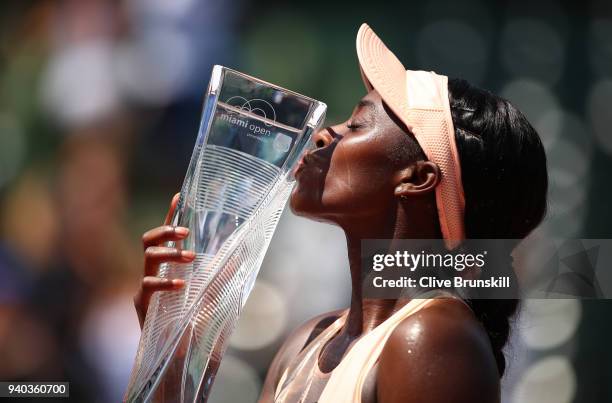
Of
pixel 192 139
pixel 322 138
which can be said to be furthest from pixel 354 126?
pixel 192 139

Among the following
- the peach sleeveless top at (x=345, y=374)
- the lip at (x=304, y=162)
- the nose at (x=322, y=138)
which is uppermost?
the nose at (x=322, y=138)

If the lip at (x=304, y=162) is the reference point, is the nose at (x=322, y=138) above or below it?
above

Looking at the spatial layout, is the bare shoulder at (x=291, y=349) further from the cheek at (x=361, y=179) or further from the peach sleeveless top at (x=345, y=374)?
the cheek at (x=361, y=179)

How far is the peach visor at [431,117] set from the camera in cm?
117

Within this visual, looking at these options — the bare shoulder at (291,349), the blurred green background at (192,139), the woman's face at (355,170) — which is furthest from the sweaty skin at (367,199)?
the blurred green background at (192,139)

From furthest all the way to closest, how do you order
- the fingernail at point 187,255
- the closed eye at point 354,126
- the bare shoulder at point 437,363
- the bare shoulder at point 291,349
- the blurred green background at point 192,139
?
the blurred green background at point 192,139 → the bare shoulder at point 291,349 → the closed eye at point 354,126 → the fingernail at point 187,255 → the bare shoulder at point 437,363

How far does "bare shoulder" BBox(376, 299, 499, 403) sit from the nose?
1.08 ft

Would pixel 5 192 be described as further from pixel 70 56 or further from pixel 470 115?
pixel 470 115

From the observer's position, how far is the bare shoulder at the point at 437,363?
98cm

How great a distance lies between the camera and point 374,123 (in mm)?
1231

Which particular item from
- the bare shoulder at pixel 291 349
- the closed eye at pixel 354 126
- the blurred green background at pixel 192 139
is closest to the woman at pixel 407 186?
the closed eye at pixel 354 126

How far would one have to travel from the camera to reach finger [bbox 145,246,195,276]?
3.72ft

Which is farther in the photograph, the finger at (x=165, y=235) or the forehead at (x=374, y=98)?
the forehead at (x=374, y=98)

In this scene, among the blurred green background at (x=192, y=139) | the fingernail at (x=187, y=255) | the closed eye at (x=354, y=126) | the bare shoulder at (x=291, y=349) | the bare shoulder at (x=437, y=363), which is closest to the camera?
the bare shoulder at (x=437, y=363)
